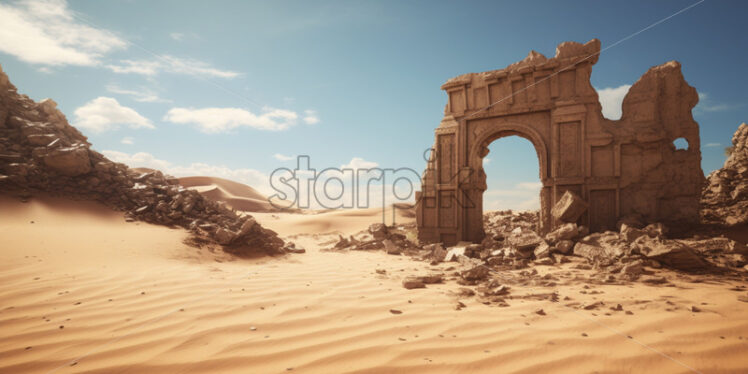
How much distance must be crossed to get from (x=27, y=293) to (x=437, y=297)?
434 centimetres

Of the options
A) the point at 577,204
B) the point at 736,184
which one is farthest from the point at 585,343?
the point at 736,184

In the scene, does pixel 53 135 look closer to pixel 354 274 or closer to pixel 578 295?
pixel 354 274

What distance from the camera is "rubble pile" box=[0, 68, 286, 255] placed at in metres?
6.72

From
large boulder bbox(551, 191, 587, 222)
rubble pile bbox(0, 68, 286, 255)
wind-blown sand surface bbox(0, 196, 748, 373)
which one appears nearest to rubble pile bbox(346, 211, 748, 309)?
wind-blown sand surface bbox(0, 196, 748, 373)

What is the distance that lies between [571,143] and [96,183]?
1195 cm

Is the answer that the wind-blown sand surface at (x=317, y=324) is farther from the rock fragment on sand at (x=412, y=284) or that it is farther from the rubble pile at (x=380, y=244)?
the rubble pile at (x=380, y=244)

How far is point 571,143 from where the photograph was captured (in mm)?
8297

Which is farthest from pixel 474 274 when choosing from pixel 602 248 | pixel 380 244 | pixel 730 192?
pixel 730 192

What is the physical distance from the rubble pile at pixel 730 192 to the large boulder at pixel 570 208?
3.37 meters

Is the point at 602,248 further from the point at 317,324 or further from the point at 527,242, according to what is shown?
the point at 317,324

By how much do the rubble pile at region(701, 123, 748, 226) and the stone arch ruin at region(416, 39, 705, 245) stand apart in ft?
5.74

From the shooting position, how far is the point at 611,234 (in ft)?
20.4

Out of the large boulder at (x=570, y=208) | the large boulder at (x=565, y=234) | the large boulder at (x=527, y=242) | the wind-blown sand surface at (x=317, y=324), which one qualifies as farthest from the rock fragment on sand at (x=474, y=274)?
the large boulder at (x=570, y=208)

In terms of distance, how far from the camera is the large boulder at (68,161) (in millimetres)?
7129
